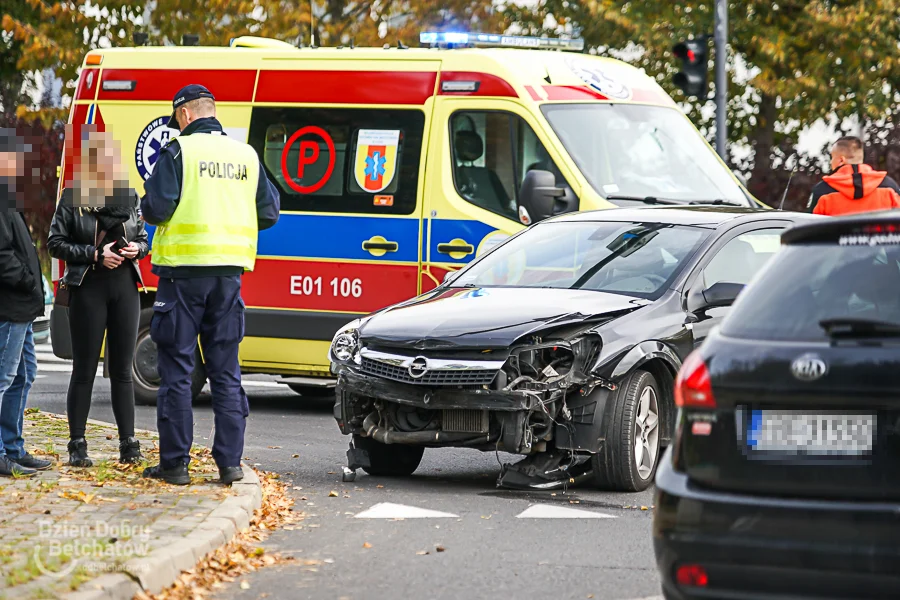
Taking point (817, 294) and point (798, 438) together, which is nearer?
point (798, 438)

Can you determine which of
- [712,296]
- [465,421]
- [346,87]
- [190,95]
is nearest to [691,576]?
[465,421]

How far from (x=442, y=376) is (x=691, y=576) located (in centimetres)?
337

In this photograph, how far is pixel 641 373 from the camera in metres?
8.09

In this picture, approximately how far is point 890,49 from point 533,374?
17068 mm

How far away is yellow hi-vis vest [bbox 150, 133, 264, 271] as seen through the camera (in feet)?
25.2

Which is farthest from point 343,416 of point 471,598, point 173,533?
point 471,598

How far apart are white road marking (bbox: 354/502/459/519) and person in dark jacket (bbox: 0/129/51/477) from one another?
5.91 ft

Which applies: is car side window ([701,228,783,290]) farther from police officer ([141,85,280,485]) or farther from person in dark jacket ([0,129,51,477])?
person in dark jacket ([0,129,51,477])

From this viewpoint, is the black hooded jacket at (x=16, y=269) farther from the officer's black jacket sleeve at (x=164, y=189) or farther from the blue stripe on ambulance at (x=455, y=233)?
the blue stripe on ambulance at (x=455, y=233)

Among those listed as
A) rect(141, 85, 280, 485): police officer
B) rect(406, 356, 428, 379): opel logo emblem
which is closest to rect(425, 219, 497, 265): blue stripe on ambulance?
rect(406, 356, 428, 379): opel logo emblem

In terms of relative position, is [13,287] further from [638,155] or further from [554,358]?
[638,155]

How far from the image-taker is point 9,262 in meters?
7.78

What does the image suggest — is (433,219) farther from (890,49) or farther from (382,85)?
(890,49)

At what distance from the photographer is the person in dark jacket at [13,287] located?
7.81 metres
